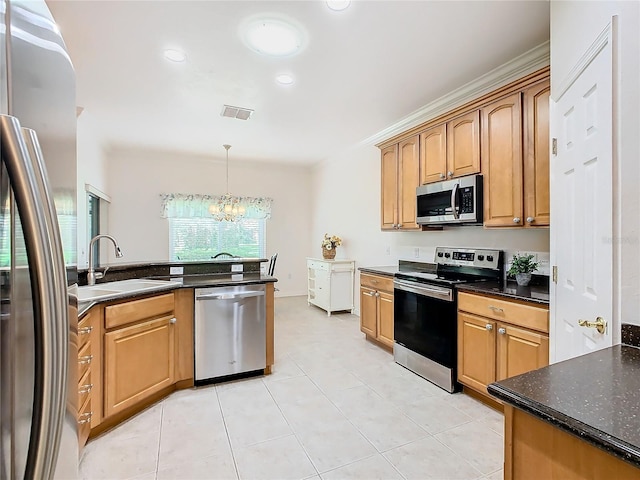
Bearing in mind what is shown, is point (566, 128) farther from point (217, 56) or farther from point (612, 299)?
point (217, 56)

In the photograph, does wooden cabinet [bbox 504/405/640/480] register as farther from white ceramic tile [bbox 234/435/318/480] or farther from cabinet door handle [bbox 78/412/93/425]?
cabinet door handle [bbox 78/412/93/425]

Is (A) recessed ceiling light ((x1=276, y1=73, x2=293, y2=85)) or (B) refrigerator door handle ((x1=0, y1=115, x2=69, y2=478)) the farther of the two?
(A) recessed ceiling light ((x1=276, y1=73, x2=293, y2=85))

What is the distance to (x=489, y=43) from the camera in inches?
98.8

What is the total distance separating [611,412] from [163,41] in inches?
120

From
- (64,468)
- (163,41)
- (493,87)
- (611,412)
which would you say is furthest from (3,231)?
(493,87)

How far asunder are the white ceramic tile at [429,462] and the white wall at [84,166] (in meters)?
3.70

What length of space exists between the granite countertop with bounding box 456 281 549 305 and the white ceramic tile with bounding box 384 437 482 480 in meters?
1.03

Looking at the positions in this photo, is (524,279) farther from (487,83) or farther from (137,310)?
(137,310)

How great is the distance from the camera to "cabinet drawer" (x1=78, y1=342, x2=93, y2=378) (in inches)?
71.4

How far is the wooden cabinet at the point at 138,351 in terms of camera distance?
7.15 ft

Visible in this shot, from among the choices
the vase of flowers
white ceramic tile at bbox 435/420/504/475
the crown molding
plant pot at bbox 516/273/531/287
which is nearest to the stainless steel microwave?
plant pot at bbox 516/273/531/287

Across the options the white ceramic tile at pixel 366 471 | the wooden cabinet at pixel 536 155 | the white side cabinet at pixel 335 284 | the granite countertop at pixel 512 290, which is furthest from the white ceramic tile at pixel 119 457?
the white side cabinet at pixel 335 284

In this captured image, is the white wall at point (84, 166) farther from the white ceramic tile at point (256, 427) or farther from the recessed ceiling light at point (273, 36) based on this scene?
the white ceramic tile at point (256, 427)

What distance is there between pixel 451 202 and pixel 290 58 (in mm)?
1798
